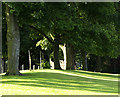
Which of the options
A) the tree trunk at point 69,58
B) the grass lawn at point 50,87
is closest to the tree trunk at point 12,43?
the grass lawn at point 50,87

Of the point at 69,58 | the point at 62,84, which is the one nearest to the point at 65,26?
the point at 62,84

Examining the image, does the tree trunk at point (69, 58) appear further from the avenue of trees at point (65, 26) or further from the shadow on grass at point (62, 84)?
the shadow on grass at point (62, 84)

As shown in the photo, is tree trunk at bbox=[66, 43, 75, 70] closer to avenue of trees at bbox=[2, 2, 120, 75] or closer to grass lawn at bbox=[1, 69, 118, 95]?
avenue of trees at bbox=[2, 2, 120, 75]

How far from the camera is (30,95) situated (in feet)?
36.5

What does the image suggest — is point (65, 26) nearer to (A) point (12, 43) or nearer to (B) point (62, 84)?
(A) point (12, 43)

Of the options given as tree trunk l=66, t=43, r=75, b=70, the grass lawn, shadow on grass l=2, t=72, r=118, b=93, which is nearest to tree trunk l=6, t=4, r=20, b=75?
the grass lawn

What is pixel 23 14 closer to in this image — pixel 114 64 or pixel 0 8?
pixel 0 8

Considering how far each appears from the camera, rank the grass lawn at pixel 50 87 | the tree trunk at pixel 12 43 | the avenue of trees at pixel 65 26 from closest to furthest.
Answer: the grass lawn at pixel 50 87, the avenue of trees at pixel 65 26, the tree trunk at pixel 12 43

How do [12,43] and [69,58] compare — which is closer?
[12,43]

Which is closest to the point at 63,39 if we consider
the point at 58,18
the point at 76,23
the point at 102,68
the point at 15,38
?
the point at 76,23

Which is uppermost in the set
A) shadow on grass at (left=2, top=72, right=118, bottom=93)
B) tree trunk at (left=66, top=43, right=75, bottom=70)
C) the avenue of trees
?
the avenue of trees

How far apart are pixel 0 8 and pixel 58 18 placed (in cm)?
454

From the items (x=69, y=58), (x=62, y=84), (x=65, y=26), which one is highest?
(x=65, y=26)

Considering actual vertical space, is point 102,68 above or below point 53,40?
below
